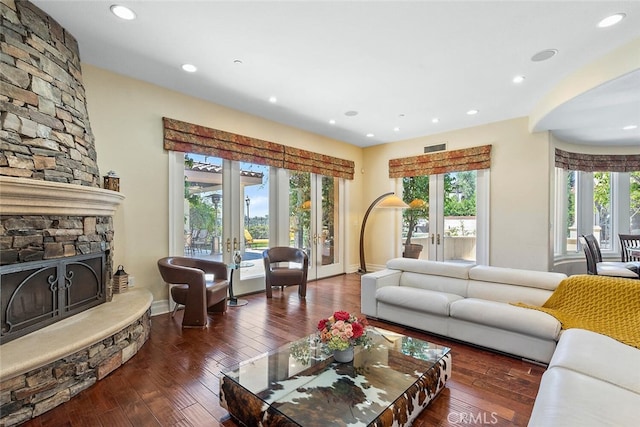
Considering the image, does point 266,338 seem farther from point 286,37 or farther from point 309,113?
point 309,113

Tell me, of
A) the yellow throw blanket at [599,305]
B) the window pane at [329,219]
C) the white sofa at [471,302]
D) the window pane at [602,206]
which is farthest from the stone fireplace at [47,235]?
the window pane at [602,206]

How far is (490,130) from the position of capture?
5.51m

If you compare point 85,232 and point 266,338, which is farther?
point 266,338

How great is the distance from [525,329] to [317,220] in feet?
13.9

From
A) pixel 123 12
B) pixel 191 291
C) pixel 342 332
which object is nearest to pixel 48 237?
pixel 191 291

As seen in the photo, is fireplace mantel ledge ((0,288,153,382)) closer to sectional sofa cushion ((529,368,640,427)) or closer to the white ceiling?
the white ceiling

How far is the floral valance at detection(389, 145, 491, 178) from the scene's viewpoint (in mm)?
5539

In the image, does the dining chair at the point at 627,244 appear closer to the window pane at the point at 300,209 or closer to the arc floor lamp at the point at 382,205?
the arc floor lamp at the point at 382,205

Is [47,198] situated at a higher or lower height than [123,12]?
lower

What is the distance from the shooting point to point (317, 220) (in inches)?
251

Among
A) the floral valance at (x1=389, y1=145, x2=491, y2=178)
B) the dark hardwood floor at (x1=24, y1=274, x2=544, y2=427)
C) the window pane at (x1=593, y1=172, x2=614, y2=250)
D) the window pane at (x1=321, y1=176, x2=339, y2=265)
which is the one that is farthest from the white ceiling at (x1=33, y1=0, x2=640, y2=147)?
the dark hardwood floor at (x1=24, y1=274, x2=544, y2=427)

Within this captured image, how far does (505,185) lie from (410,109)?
2.28 metres

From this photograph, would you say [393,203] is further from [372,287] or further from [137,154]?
[137,154]

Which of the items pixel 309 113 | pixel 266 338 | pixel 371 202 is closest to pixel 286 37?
pixel 309 113
